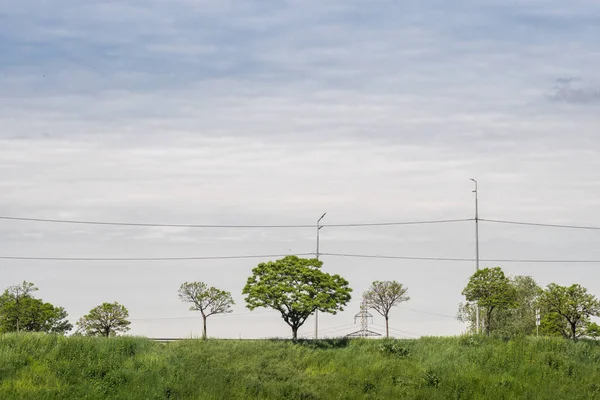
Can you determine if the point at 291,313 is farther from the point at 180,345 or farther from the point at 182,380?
the point at 182,380

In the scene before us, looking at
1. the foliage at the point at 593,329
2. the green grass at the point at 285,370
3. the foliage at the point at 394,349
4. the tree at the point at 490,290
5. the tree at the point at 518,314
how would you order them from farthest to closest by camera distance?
the tree at the point at 518,314 < the foliage at the point at 593,329 < the tree at the point at 490,290 < the foliage at the point at 394,349 < the green grass at the point at 285,370

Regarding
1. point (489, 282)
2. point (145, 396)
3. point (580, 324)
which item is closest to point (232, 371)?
point (145, 396)

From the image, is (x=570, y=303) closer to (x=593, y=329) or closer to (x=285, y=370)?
(x=593, y=329)

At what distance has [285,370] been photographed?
194ft

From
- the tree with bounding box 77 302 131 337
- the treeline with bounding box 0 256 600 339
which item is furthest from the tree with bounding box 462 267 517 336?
the tree with bounding box 77 302 131 337

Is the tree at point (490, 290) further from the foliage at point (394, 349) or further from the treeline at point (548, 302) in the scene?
the foliage at point (394, 349)

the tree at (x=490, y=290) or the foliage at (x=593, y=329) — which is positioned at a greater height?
the tree at (x=490, y=290)

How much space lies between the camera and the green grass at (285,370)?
5347cm

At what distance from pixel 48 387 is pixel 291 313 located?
2953cm

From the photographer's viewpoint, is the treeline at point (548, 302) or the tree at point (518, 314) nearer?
the treeline at point (548, 302)

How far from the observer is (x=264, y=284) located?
3031 inches

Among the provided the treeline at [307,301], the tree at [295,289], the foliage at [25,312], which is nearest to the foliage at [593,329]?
the treeline at [307,301]

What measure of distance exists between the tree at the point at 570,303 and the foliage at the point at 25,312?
56896 mm

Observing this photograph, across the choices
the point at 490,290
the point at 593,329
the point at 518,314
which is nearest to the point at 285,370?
the point at 490,290
